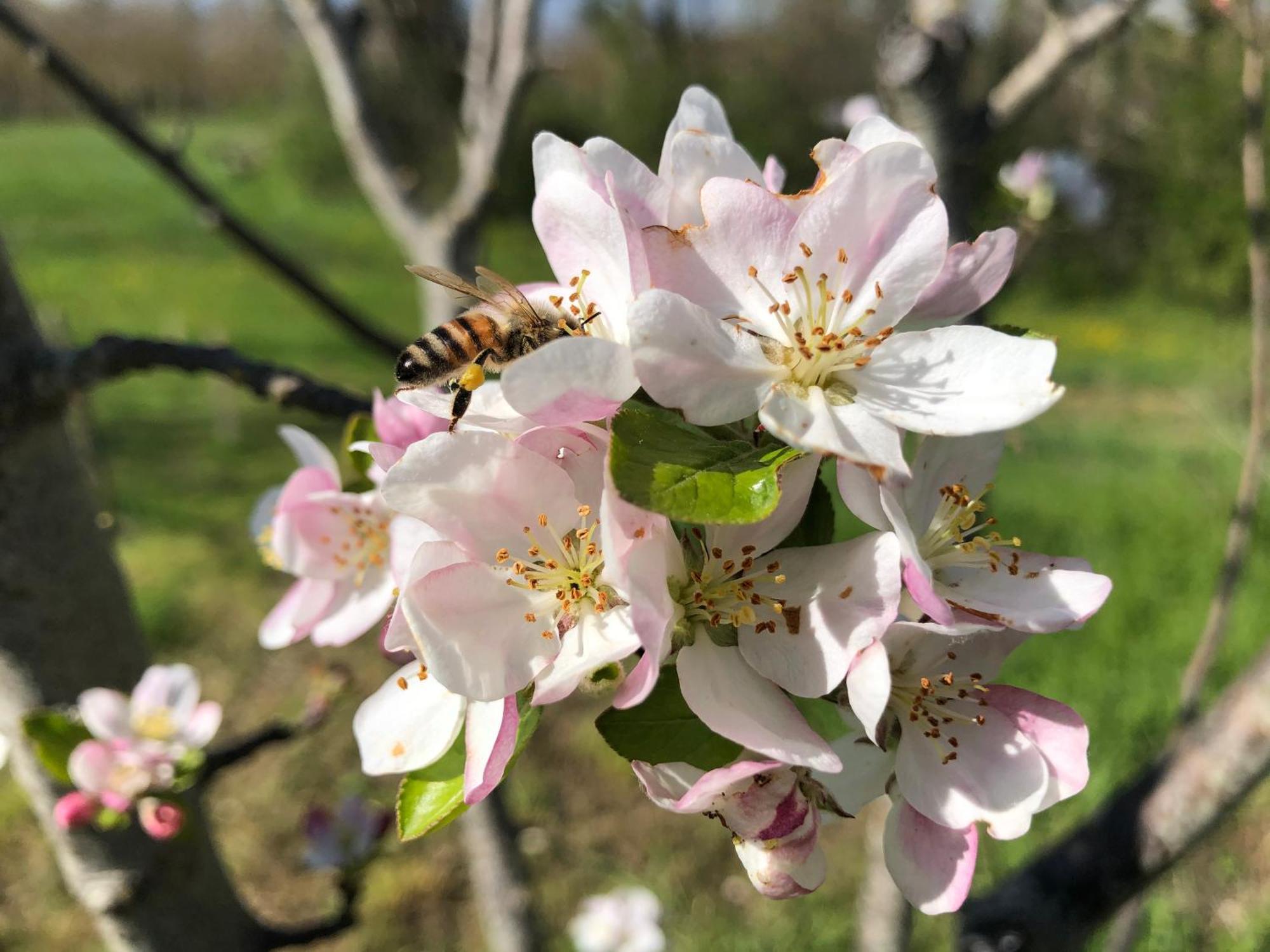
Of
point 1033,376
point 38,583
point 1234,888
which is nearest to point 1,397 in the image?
point 38,583

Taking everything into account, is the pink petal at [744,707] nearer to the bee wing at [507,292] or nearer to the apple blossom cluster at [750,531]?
the apple blossom cluster at [750,531]

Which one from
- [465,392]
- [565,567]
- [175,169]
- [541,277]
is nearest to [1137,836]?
[565,567]

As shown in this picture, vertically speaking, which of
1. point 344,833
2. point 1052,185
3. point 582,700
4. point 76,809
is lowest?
point 582,700

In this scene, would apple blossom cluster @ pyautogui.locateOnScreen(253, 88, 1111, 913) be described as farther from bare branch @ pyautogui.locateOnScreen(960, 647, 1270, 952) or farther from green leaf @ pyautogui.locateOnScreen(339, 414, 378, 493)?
bare branch @ pyautogui.locateOnScreen(960, 647, 1270, 952)

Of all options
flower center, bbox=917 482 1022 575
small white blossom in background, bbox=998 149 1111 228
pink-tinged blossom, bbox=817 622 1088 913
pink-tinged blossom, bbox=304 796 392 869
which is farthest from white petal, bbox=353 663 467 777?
small white blossom in background, bbox=998 149 1111 228

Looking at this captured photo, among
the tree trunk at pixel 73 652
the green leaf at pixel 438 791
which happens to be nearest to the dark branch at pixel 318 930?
the tree trunk at pixel 73 652

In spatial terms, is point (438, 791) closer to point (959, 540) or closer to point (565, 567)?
point (565, 567)
